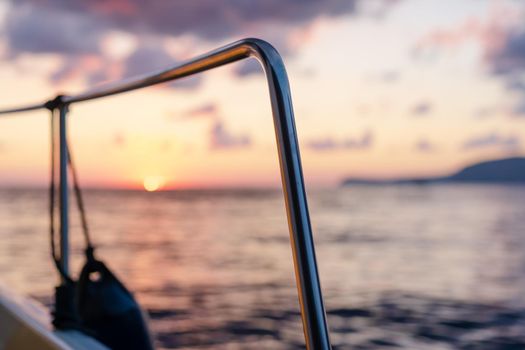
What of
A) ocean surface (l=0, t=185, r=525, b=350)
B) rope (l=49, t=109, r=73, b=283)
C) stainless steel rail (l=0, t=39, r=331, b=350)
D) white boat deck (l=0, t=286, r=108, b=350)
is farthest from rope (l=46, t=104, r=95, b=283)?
ocean surface (l=0, t=185, r=525, b=350)

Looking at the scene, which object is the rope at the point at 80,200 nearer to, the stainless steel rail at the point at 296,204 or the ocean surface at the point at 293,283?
the stainless steel rail at the point at 296,204

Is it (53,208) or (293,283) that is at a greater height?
(53,208)

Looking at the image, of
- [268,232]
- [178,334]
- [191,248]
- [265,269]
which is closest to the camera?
[178,334]

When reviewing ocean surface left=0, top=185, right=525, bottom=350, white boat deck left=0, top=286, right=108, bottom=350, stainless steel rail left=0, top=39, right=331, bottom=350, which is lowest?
ocean surface left=0, top=185, right=525, bottom=350

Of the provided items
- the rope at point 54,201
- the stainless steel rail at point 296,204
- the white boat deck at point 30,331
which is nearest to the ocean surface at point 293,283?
the white boat deck at point 30,331

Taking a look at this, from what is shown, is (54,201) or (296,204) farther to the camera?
(54,201)

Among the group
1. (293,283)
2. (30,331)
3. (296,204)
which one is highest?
(296,204)

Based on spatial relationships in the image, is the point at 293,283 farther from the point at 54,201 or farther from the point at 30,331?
the point at 30,331

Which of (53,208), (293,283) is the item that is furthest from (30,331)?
(293,283)

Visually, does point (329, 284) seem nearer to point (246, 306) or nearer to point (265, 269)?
point (265, 269)

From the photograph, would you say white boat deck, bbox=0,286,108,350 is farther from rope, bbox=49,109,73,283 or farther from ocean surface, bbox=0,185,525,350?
ocean surface, bbox=0,185,525,350

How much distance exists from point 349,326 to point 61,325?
790 cm

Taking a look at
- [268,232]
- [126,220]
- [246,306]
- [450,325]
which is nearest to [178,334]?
[246,306]

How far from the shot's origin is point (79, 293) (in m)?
1.58
